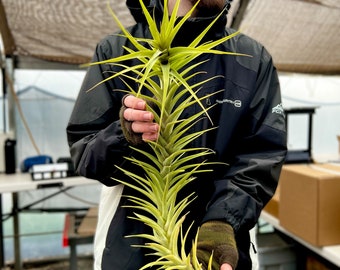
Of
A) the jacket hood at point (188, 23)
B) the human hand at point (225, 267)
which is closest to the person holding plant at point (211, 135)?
the jacket hood at point (188, 23)

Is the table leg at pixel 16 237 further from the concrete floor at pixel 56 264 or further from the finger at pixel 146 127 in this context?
the finger at pixel 146 127

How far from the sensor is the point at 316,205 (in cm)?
144

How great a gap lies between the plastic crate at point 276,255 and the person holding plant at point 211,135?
1289 millimetres

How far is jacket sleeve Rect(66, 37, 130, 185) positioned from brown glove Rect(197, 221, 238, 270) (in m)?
0.21

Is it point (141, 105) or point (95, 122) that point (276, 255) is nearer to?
point (95, 122)

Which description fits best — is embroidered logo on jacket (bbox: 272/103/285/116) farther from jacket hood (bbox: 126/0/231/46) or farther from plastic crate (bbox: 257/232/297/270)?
plastic crate (bbox: 257/232/297/270)

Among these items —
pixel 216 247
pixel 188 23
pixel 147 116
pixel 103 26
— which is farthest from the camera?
pixel 103 26

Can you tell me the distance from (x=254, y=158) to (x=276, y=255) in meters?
1.48

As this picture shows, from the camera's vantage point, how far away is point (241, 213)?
0.71 meters

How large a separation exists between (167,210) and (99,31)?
206 cm

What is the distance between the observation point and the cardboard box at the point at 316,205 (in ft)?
4.70

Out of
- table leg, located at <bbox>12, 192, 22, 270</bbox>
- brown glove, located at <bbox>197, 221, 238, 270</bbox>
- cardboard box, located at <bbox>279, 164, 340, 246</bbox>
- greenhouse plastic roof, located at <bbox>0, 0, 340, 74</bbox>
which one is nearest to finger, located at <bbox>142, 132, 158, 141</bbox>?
brown glove, located at <bbox>197, 221, 238, 270</bbox>

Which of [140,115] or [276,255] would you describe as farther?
[276,255]

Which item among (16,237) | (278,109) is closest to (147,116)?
(278,109)
